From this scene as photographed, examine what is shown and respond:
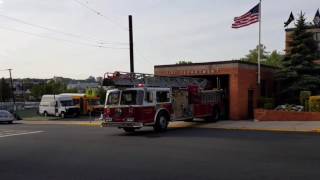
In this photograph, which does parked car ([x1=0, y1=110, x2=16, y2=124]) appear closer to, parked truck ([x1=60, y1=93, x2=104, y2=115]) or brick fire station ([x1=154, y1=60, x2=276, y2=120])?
parked truck ([x1=60, y1=93, x2=104, y2=115])

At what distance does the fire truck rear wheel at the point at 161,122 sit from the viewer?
2564 centimetres

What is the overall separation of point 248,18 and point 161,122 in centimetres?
1193

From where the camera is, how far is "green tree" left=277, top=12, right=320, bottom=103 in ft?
117

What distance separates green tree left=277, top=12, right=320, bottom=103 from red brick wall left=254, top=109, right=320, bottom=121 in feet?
19.4

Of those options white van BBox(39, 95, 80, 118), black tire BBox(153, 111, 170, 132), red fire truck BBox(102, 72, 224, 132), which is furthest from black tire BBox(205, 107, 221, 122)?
white van BBox(39, 95, 80, 118)

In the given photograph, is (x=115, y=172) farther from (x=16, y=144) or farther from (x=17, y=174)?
(x=16, y=144)

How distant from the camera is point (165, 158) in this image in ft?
48.8

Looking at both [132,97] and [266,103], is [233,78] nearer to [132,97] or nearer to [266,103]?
[266,103]

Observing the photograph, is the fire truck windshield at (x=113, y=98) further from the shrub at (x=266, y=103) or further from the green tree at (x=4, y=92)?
the green tree at (x=4, y=92)

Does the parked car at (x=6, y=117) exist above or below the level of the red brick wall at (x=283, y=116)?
below

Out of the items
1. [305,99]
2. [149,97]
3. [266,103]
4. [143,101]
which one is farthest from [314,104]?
[143,101]

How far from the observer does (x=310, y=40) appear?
3784 cm

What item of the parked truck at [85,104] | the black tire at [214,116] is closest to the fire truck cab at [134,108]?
the black tire at [214,116]

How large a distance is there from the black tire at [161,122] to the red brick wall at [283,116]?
7130 mm
